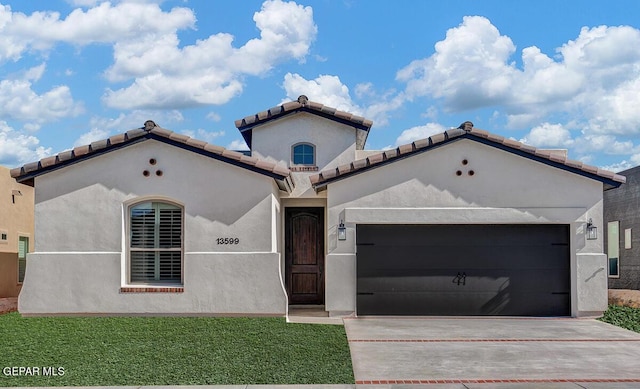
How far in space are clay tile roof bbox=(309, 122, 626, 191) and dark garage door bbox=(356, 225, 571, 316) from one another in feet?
4.58

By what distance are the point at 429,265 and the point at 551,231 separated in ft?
9.46

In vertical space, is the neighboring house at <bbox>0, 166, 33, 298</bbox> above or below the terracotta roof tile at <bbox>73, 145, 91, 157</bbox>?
below

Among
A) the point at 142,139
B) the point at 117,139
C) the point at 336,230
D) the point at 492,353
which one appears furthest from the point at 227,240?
the point at 492,353

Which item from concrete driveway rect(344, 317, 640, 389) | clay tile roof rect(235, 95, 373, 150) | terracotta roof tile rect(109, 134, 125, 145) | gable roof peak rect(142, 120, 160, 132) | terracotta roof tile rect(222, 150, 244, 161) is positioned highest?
clay tile roof rect(235, 95, 373, 150)

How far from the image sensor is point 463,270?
48.5ft

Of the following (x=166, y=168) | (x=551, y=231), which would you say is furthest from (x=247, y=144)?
(x=551, y=231)

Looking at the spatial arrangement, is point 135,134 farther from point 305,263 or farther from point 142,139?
point 305,263

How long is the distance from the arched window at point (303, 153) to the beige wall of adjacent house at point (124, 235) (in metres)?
3.18

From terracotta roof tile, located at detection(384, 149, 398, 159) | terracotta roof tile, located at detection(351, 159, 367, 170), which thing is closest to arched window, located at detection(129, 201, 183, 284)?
terracotta roof tile, located at detection(351, 159, 367, 170)

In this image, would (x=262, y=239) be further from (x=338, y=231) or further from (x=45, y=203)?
(x=45, y=203)

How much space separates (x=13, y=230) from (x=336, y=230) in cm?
1048

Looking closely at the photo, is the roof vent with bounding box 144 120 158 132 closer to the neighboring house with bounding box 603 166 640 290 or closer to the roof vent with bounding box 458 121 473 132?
the roof vent with bounding box 458 121 473 132

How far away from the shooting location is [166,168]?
1406cm

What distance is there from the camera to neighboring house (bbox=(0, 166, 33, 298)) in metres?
18.6
